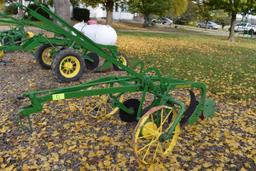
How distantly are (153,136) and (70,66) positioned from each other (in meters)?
3.72

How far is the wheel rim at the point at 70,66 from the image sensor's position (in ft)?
22.9

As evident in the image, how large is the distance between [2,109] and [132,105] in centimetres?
263

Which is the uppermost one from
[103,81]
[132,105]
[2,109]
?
[103,81]

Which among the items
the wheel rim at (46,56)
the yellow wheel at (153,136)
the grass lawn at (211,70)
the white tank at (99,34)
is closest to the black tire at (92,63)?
the white tank at (99,34)

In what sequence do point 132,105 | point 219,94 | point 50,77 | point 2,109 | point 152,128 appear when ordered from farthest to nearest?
point 50,77
point 219,94
point 2,109
point 132,105
point 152,128

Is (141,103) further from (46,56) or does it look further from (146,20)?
(146,20)

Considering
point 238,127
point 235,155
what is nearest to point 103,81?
point 235,155

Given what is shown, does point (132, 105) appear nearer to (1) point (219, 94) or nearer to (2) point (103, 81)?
(2) point (103, 81)

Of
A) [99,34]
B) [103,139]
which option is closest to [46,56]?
[99,34]

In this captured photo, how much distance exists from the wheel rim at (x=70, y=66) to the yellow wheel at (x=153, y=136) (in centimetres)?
329

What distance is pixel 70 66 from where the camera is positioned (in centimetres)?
701

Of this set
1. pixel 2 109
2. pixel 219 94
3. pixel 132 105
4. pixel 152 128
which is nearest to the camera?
pixel 152 128

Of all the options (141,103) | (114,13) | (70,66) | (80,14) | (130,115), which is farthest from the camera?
(114,13)

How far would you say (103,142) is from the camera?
14.5 ft
